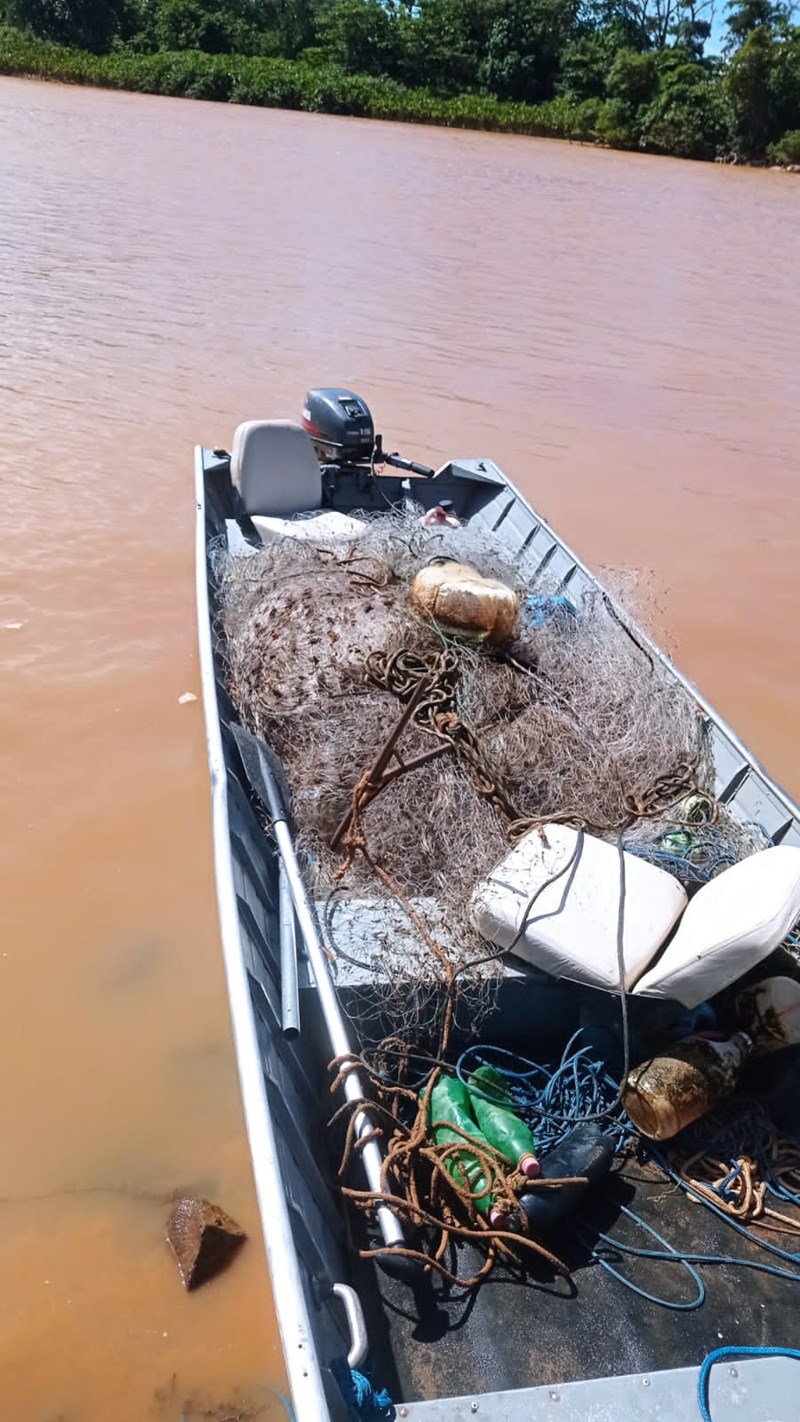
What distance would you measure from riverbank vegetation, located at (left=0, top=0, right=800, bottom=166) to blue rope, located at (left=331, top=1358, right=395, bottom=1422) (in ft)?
135

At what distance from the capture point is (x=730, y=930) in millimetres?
2982

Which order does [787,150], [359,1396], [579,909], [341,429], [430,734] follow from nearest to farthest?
[359,1396], [579,909], [430,734], [341,429], [787,150]

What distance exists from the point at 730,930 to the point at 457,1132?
1047mm

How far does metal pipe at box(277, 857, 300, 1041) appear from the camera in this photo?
2963mm

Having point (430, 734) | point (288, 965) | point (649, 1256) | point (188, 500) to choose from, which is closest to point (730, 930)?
point (649, 1256)

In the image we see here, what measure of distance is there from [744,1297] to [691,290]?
1760cm

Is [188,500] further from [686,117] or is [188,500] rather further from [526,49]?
[526,49]

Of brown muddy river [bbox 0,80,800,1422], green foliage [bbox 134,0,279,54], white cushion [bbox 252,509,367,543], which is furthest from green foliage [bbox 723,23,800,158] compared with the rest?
A: white cushion [bbox 252,509,367,543]

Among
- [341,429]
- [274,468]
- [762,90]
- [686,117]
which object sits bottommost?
[274,468]

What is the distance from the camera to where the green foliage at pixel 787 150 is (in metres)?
34.3

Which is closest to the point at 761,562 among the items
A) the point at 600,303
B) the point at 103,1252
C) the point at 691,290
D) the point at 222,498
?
the point at 222,498

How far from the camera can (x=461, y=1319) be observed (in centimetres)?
280

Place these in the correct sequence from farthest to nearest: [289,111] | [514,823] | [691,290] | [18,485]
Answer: [289,111] → [691,290] → [18,485] → [514,823]

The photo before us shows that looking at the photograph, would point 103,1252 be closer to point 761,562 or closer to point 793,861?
point 793,861
